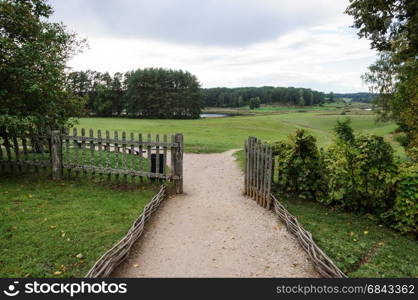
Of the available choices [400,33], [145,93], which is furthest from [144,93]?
[400,33]

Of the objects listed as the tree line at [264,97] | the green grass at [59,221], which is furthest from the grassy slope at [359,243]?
the tree line at [264,97]

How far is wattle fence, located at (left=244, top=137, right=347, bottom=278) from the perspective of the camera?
5097 mm

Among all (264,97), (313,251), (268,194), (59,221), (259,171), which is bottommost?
(59,221)

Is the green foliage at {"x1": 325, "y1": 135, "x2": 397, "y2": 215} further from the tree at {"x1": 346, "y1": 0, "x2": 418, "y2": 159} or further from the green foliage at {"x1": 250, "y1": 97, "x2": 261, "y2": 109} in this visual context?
the green foliage at {"x1": 250, "y1": 97, "x2": 261, "y2": 109}

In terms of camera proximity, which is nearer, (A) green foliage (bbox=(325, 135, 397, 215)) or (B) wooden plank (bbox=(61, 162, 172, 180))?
(A) green foliage (bbox=(325, 135, 397, 215))

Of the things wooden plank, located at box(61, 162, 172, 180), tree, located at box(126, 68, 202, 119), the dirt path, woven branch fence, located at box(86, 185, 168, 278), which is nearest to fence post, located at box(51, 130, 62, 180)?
A: wooden plank, located at box(61, 162, 172, 180)

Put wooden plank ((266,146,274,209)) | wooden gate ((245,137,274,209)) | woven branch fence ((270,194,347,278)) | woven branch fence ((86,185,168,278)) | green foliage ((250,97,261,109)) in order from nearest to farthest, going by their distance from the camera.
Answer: woven branch fence ((86,185,168,278)), woven branch fence ((270,194,347,278)), wooden plank ((266,146,274,209)), wooden gate ((245,137,274,209)), green foliage ((250,97,261,109))

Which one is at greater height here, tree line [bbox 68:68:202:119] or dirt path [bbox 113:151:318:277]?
tree line [bbox 68:68:202:119]

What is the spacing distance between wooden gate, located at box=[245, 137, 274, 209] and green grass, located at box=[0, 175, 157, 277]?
341 cm

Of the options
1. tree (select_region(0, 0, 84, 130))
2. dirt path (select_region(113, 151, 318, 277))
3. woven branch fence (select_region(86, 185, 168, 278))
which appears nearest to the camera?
woven branch fence (select_region(86, 185, 168, 278))

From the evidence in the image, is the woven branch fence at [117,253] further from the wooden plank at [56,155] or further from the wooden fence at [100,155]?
the wooden plank at [56,155]

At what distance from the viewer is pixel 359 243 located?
6.21m

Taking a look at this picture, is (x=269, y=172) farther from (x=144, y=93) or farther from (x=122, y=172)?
(x=144, y=93)

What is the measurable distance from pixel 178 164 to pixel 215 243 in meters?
4.05
